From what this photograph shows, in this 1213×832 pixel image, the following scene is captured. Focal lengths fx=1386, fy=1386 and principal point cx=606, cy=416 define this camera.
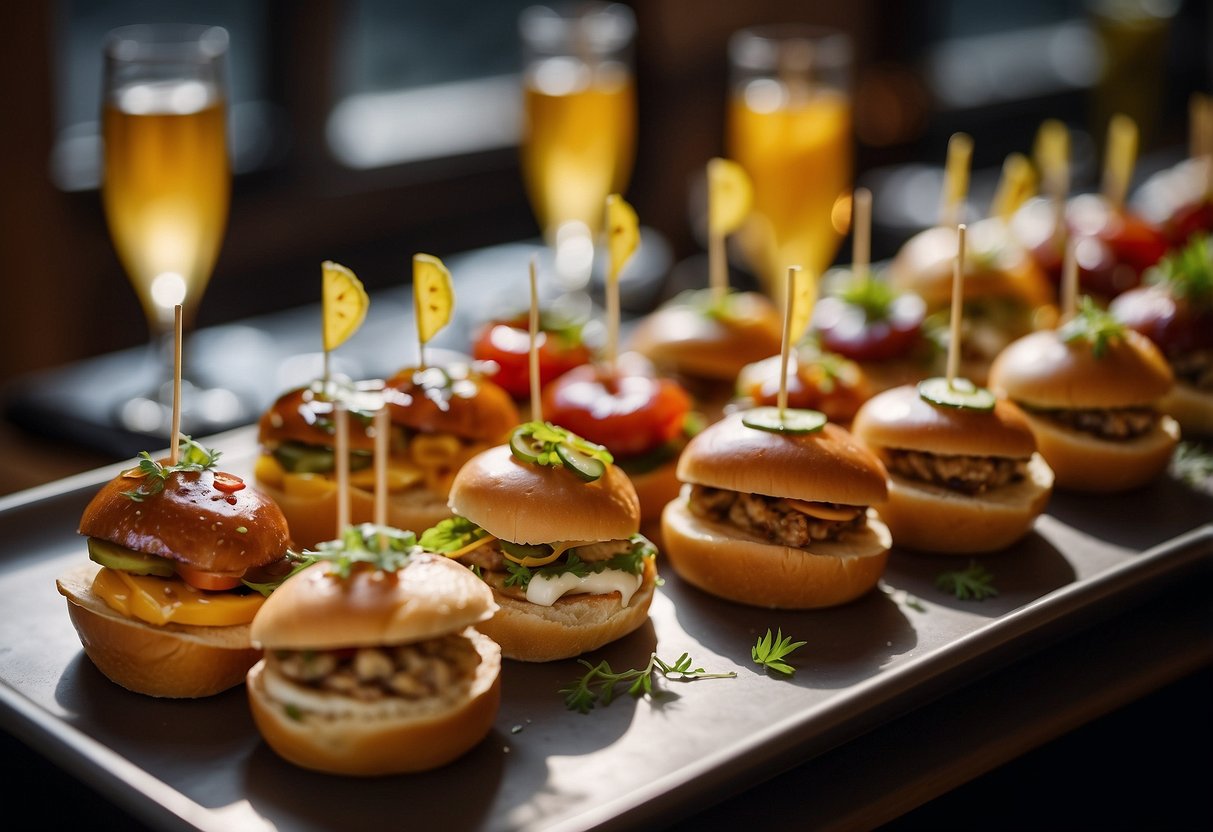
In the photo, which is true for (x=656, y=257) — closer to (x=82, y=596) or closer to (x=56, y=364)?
(x=56, y=364)

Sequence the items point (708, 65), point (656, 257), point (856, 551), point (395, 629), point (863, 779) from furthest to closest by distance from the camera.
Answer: point (708, 65) < point (656, 257) < point (856, 551) < point (863, 779) < point (395, 629)

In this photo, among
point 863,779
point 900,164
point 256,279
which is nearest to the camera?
point 863,779

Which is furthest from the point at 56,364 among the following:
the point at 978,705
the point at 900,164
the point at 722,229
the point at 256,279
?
the point at 900,164

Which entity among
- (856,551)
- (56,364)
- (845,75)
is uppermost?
(845,75)

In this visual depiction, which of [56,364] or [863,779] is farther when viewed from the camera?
[56,364]

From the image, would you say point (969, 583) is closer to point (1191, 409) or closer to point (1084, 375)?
point (1084, 375)

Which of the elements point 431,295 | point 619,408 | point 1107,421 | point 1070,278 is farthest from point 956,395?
point 431,295

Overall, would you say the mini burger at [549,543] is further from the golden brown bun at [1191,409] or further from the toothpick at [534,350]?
the golden brown bun at [1191,409]

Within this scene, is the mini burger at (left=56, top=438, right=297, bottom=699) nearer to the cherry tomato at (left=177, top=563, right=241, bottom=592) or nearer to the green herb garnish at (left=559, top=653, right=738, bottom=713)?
the cherry tomato at (left=177, top=563, right=241, bottom=592)
